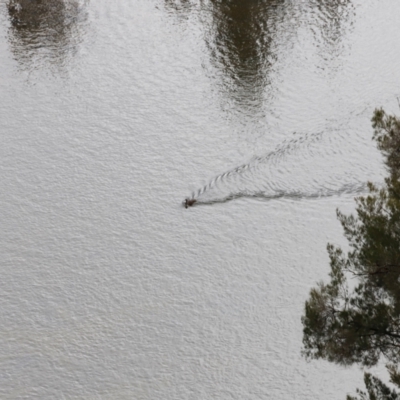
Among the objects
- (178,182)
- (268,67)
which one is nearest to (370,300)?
(178,182)

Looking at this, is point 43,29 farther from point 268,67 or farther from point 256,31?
point 268,67

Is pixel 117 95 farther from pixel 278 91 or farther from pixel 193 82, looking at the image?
pixel 278 91

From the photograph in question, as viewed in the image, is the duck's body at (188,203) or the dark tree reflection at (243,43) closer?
the duck's body at (188,203)

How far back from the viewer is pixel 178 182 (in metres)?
32.7

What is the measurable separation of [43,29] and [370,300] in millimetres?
32344

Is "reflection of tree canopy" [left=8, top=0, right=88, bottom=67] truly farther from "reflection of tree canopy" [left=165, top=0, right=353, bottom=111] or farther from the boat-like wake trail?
the boat-like wake trail

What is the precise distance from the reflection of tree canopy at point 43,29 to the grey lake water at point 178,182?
129 mm

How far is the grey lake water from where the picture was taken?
1000 inches

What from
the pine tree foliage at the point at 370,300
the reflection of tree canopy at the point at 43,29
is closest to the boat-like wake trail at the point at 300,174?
the pine tree foliage at the point at 370,300

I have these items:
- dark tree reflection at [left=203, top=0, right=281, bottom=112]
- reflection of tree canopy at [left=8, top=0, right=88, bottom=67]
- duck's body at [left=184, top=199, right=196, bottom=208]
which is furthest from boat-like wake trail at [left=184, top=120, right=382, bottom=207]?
reflection of tree canopy at [left=8, top=0, right=88, bottom=67]

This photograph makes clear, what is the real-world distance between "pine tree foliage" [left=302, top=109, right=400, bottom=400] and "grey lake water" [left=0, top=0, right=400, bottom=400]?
7.53 m

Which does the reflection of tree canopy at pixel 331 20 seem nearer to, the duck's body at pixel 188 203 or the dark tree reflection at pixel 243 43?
the dark tree reflection at pixel 243 43

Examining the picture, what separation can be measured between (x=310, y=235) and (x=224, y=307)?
5.21 metres

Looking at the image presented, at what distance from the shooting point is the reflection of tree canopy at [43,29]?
41.7m
